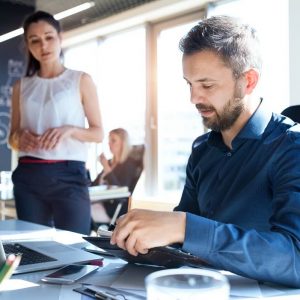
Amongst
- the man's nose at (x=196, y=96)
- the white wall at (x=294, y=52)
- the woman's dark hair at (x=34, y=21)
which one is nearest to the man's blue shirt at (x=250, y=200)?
the man's nose at (x=196, y=96)

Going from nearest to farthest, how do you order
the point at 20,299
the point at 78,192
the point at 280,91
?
the point at 20,299, the point at 78,192, the point at 280,91

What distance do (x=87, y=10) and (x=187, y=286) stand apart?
5142mm

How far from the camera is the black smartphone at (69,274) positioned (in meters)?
0.90

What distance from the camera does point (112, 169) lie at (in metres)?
4.18

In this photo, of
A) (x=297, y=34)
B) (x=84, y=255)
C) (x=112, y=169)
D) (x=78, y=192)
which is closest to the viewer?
(x=84, y=255)

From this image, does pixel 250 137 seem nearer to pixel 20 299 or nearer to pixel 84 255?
pixel 84 255

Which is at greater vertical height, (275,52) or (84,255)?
(275,52)

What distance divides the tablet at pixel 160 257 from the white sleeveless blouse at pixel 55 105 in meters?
1.07

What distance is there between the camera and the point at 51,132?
1.93 metres

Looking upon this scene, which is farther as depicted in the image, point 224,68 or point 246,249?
point 224,68

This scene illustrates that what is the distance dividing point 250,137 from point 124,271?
1.56 feet

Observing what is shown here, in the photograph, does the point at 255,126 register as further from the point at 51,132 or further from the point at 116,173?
the point at 116,173

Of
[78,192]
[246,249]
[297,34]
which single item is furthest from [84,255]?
[297,34]

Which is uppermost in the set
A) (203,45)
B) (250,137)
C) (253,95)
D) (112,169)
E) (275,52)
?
(275,52)
